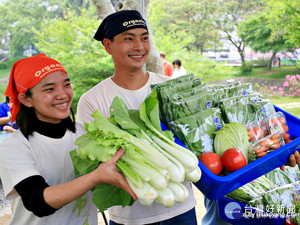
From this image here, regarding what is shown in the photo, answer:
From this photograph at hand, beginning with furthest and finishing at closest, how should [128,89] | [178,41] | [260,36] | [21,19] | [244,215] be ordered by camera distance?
[178,41]
[260,36]
[21,19]
[244,215]
[128,89]

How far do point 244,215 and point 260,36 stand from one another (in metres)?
6.66

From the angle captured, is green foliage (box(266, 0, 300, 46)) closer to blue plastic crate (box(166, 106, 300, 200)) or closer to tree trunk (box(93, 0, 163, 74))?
tree trunk (box(93, 0, 163, 74))

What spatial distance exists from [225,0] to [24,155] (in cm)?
857

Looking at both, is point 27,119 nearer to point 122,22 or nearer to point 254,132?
point 122,22

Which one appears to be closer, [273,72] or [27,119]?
[27,119]

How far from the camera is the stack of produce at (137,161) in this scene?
1186mm

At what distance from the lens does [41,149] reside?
1442 mm

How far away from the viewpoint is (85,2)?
23.9 ft

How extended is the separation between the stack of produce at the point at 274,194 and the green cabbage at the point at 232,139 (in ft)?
2.44

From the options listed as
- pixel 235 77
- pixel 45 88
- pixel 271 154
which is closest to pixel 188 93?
pixel 271 154

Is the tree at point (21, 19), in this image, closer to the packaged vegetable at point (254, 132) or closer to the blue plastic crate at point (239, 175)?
the packaged vegetable at point (254, 132)

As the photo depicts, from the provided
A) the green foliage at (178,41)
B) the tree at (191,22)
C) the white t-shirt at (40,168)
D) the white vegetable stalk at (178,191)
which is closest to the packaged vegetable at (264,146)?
the white vegetable stalk at (178,191)

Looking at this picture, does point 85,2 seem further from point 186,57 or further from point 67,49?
point 186,57

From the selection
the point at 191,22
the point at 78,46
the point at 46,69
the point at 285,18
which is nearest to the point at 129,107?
the point at 46,69
